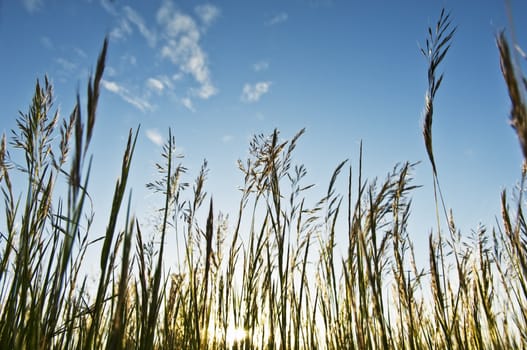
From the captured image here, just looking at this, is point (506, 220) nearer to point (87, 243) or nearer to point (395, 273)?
point (395, 273)

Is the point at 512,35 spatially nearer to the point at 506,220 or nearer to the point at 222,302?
the point at 506,220

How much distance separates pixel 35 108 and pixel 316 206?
6.04 feet

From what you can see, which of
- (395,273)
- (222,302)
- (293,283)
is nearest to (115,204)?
(222,302)

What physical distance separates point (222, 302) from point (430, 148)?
1.48m

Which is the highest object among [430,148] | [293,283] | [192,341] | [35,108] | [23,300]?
[35,108]

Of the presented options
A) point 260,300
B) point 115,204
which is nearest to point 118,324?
point 115,204

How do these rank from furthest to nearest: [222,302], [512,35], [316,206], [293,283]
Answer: [316,206]
[293,283]
[222,302]
[512,35]

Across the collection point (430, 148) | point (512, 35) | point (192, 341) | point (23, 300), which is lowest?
point (192, 341)

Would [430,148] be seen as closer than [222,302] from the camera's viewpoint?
Yes

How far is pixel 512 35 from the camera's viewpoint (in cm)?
54

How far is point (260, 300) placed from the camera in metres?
2.17

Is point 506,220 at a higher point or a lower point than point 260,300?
higher

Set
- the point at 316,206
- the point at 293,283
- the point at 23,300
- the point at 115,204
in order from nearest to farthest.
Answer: the point at 115,204 < the point at 23,300 < the point at 293,283 < the point at 316,206

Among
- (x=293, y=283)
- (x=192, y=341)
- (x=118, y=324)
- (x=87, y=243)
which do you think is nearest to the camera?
(x=118, y=324)
